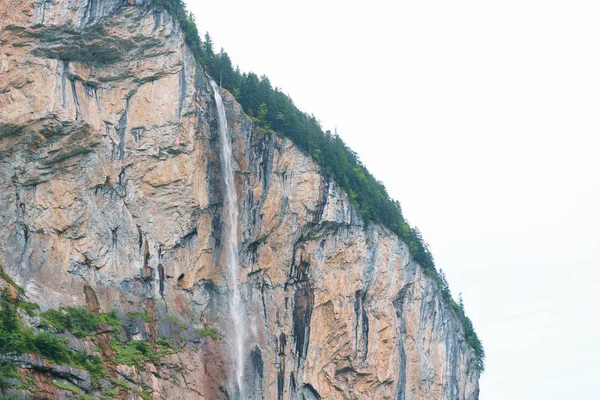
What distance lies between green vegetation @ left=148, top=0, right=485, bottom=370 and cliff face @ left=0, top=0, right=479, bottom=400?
5.19 ft

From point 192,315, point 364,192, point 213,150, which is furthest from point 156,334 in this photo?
point 364,192

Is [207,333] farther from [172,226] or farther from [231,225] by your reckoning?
[231,225]

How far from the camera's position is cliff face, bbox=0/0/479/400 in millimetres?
50656

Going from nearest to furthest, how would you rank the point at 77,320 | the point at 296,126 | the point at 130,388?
the point at 130,388, the point at 77,320, the point at 296,126

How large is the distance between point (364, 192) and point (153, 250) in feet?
68.9

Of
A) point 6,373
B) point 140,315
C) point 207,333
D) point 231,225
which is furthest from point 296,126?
point 6,373

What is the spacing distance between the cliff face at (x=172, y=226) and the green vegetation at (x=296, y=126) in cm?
158

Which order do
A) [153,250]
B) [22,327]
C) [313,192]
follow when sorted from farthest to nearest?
[313,192]
[153,250]
[22,327]

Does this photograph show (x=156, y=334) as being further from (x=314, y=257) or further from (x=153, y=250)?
(x=314, y=257)

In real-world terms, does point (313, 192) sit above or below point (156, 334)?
above

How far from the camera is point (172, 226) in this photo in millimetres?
55688

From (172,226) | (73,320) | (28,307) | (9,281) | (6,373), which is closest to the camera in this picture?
(6,373)

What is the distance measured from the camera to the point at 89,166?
173 ft

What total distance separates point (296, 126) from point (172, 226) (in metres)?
13.9
